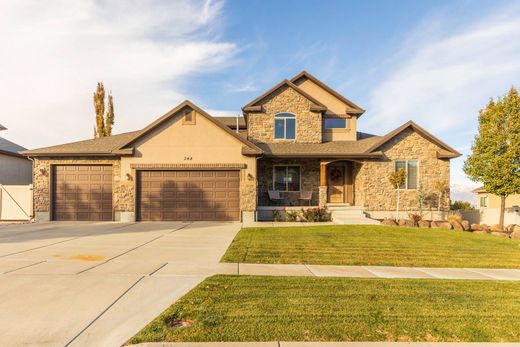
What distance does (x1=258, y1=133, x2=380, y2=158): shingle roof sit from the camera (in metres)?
16.1

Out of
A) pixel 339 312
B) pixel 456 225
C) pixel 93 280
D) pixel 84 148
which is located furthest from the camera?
pixel 84 148

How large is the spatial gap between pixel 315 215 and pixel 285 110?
7.07 metres

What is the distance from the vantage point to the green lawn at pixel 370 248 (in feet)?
25.2

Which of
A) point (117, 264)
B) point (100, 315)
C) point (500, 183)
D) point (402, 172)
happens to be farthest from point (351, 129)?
point (100, 315)

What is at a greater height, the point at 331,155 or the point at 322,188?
the point at 331,155

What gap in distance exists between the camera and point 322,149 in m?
16.9

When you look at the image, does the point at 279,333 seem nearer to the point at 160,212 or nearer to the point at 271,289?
the point at 271,289

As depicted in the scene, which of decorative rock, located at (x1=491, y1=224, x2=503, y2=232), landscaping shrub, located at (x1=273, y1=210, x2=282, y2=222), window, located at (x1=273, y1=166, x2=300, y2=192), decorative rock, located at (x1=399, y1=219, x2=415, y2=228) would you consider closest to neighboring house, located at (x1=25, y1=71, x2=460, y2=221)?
landscaping shrub, located at (x1=273, y1=210, x2=282, y2=222)

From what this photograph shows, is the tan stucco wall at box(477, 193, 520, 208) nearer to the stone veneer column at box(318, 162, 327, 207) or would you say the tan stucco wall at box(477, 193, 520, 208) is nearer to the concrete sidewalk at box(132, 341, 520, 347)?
the stone veneer column at box(318, 162, 327, 207)

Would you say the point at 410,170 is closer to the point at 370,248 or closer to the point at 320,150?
the point at 320,150

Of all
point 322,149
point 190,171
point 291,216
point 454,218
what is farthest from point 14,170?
point 454,218

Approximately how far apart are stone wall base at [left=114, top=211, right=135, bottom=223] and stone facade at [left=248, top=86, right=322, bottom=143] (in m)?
8.18

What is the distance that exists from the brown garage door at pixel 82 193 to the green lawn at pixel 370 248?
853 centimetres

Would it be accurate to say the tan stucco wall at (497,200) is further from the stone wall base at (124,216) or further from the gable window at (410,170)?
the stone wall base at (124,216)
